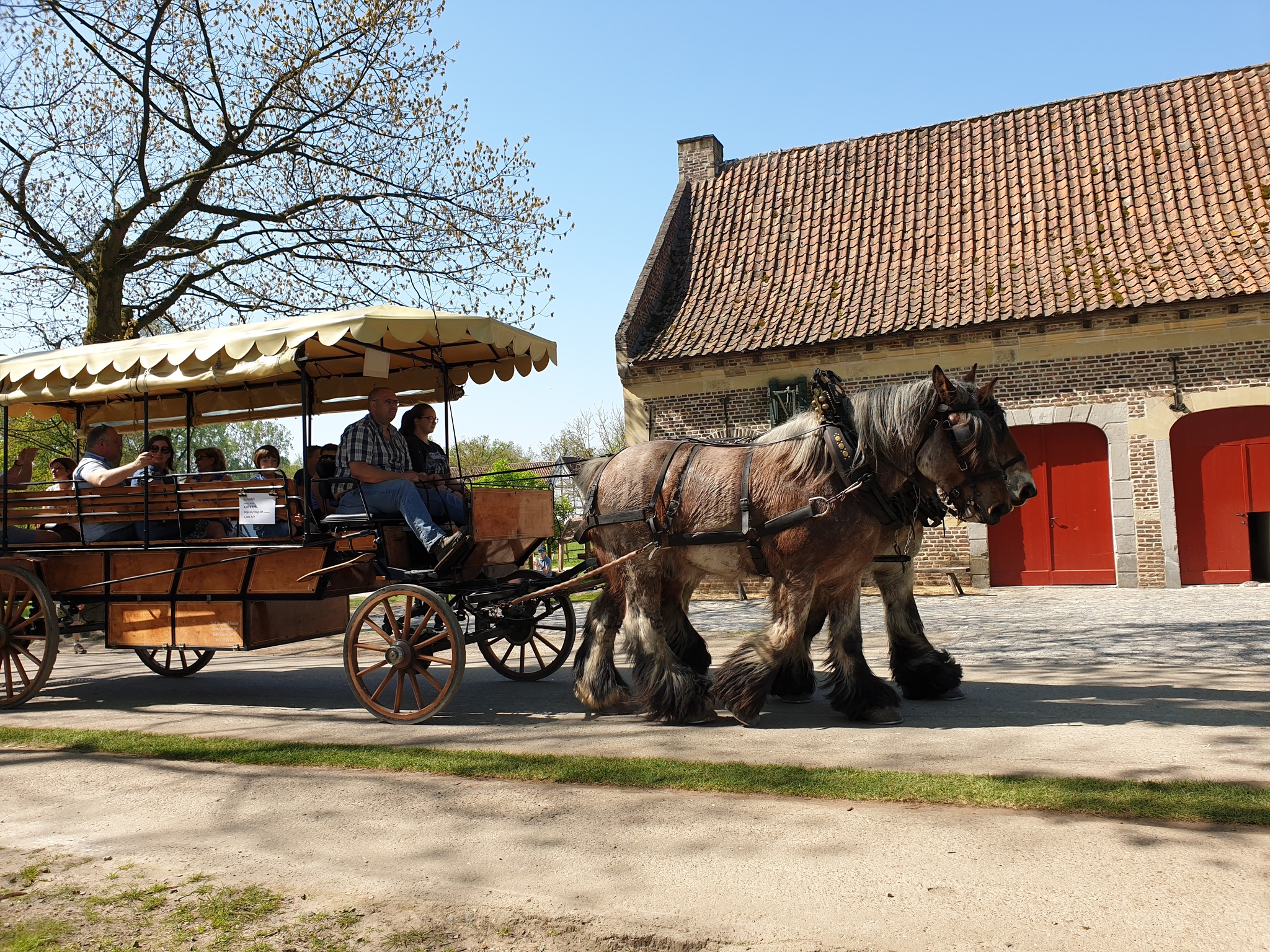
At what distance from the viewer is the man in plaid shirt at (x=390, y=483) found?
6188 mm

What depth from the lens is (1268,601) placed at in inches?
464

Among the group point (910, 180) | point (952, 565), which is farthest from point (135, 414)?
point (910, 180)

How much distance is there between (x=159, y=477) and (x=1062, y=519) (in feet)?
43.2

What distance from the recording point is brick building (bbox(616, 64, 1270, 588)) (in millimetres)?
14102

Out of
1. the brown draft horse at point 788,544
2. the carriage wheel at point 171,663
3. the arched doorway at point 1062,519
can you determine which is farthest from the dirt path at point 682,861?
the arched doorway at point 1062,519

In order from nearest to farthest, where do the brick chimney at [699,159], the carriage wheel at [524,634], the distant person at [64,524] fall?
the carriage wheel at [524,634]
the distant person at [64,524]
the brick chimney at [699,159]

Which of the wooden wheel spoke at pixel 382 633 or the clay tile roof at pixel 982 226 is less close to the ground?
the clay tile roof at pixel 982 226

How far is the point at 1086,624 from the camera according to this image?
10.4 meters

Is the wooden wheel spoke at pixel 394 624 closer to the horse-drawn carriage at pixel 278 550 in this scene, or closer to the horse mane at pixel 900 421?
the horse-drawn carriage at pixel 278 550

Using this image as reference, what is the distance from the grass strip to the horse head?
172cm

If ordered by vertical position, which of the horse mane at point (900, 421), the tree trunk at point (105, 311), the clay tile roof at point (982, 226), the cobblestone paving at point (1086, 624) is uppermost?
the clay tile roof at point (982, 226)

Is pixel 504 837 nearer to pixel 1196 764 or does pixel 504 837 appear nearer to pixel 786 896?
pixel 786 896

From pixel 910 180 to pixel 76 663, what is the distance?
50.1 feet

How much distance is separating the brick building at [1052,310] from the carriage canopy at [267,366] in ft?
29.6
